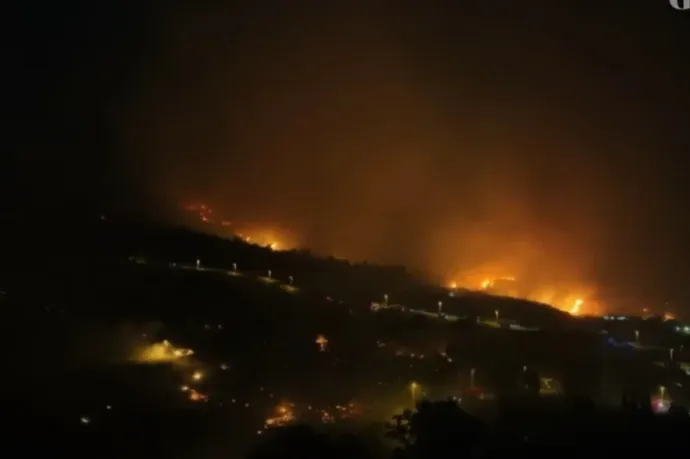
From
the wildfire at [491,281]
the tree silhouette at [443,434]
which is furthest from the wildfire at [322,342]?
the wildfire at [491,281]

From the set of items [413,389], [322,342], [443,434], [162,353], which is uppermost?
[322,342]

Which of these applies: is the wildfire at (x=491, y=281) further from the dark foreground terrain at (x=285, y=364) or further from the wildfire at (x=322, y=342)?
the wildfire at (x=322, y=342)

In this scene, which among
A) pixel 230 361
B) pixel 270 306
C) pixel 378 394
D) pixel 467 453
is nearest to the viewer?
pixel 467 453

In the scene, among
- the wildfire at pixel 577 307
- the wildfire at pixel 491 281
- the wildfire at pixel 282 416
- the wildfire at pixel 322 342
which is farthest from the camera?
the wildfire at pixel 491 281

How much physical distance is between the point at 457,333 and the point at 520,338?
1371 mm

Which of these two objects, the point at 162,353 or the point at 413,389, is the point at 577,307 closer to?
the point at 413,389

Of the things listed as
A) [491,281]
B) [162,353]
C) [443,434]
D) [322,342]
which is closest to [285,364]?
[322,342]

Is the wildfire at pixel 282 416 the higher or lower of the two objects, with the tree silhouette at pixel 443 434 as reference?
lower

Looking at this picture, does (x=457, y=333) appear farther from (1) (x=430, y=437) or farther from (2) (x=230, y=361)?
(1) (x=430, y=437)

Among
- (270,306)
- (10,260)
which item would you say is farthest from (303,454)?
(10,260)

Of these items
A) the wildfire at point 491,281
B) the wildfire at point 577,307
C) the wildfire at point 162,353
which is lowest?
the wildfire at point 162,353

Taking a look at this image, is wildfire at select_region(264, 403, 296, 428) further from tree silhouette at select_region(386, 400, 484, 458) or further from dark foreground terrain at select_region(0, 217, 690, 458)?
tree silhouette at select_region(386, 400, 484, 458)

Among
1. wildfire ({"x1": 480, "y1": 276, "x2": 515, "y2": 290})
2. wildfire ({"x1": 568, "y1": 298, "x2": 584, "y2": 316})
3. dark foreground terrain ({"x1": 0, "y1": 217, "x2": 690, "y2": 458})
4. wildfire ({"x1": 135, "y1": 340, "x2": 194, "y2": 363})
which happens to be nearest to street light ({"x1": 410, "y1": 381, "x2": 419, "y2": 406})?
dark foreground terrain ({"x1": 0, "y1": 217, "x2": 690, "y2": 458})

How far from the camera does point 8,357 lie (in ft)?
42.2
